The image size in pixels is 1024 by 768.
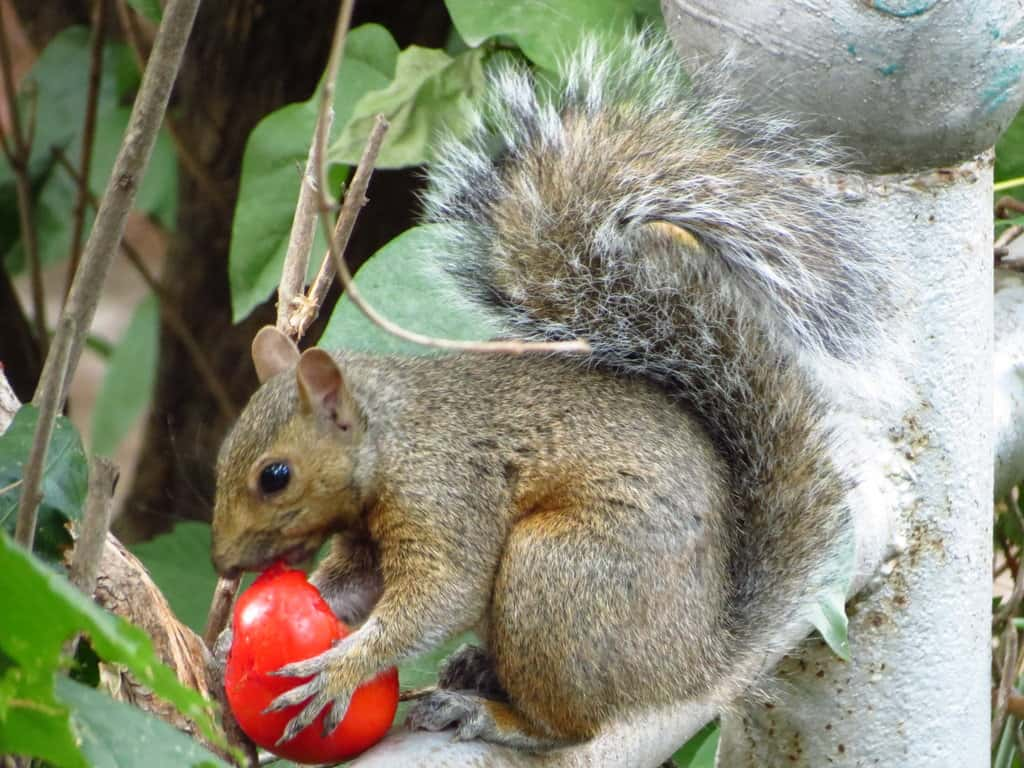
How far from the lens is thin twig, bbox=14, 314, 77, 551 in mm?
589

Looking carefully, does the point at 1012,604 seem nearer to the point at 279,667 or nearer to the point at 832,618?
the point at 832,618

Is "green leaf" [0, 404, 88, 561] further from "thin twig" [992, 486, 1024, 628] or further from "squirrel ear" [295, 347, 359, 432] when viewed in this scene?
"thin twig" [992, 486, 1024, 628]

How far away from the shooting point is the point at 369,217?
2.10 metres

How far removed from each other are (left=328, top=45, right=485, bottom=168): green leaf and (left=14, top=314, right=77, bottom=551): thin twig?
90 cm

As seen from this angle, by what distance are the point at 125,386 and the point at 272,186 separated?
1259 millimetres

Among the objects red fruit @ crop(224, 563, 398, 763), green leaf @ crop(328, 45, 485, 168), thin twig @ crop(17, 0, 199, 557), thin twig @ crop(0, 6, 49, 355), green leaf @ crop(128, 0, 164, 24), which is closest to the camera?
thin twig @ crop(17, 0, 199, 557)

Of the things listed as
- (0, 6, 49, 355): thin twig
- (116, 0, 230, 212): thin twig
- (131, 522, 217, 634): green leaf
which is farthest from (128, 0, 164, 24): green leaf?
(131, 522, 217, 634): green leaf

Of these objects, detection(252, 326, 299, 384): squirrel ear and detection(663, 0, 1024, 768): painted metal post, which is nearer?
detection(663, 0, 1024, 768): painted metal post

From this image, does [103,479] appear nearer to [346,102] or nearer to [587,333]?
[587,333]

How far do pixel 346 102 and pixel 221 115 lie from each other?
63cm

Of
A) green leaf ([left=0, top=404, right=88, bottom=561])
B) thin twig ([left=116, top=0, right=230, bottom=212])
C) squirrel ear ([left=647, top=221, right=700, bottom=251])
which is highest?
squirrel ear ([left=647, top=221, right=700, bottom=251])

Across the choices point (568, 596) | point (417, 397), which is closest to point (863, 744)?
point (568, 596)

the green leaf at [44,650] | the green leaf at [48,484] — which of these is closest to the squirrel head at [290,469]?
the green leaf at [48,484]

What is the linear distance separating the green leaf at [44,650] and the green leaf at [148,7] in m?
1.30
